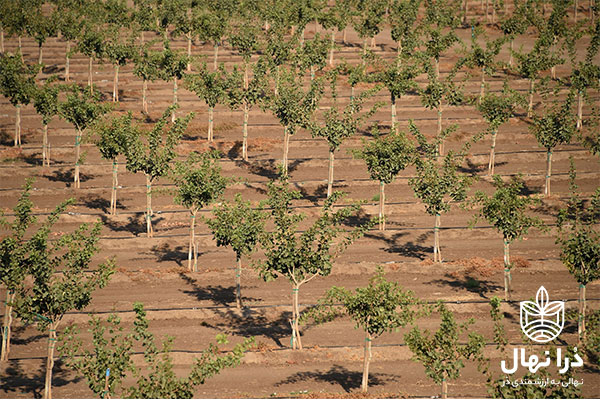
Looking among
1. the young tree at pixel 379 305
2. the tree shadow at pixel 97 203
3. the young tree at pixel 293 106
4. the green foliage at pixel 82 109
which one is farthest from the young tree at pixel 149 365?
the young tree at pixel 293 106

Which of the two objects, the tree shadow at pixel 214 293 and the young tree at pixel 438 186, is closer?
the tree shadow at pixel 214 293

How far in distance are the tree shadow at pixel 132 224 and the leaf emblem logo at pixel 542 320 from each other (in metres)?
21.8

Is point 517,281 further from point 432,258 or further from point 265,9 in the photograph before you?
point 265,9

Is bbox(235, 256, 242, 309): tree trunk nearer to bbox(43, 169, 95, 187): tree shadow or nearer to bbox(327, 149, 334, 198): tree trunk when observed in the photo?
bbox(327, 149, 334, 198): tree trunk

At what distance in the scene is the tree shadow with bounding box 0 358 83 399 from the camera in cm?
3106

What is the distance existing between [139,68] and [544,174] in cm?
2965

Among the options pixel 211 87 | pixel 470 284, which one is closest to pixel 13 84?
pixel 211 87

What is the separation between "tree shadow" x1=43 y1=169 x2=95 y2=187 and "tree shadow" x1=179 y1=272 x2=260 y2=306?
16269 mm

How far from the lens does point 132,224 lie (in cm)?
4819

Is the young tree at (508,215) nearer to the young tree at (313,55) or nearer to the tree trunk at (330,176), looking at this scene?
the tree trunk at (330,176)

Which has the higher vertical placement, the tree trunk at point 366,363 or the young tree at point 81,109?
the young tree at point 81,109

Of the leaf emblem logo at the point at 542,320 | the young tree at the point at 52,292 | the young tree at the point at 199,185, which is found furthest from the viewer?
the young tree at the point at 199,185

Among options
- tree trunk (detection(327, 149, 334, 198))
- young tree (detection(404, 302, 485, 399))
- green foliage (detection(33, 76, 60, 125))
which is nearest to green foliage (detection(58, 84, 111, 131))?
green foliage (detection(33, 76, 60, 125))

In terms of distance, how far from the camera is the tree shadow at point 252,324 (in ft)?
117
